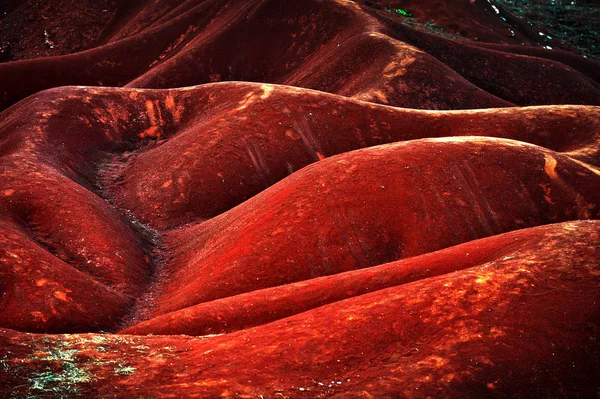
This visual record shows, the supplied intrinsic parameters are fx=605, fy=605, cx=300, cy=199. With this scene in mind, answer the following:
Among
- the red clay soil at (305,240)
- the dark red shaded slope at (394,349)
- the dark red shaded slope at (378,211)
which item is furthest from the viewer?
the dark red shaded slope at (378,211)

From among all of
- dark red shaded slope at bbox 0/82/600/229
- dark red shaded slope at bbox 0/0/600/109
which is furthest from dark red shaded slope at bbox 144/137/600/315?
dark red shaded slope at bbox 0/0/600/109

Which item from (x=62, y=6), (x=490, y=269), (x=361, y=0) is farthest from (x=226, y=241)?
(x=62, y=6)

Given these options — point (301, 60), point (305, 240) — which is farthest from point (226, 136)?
point (301, 60)

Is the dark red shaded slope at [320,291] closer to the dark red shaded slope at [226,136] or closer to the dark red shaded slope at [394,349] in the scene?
the dark red shaded slope at [394,349]

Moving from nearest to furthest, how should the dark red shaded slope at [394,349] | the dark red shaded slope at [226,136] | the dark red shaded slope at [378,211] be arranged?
the dark red shaded slope at [394,349], the dark red shaded slope at [378,211], the dark red shaded slope at [226,136]

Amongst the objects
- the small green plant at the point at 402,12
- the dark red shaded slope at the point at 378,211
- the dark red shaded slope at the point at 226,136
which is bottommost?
the dark red shaded slope at the point at 378,211

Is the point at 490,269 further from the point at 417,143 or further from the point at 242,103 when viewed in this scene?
the point at 242,103

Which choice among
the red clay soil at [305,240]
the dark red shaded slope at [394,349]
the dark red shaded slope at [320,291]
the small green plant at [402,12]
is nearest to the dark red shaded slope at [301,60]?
the red clay soil at [305,240]
